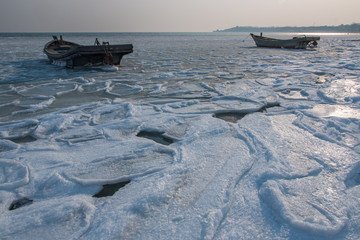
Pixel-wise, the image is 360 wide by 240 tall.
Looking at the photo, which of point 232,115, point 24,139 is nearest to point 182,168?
point 232,115

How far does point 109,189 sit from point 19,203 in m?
0.70

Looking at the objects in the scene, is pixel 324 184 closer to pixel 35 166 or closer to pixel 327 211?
pixel 327 211

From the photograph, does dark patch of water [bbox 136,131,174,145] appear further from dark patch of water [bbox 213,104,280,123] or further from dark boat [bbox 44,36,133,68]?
dark boat [bbox 44,36,133,68]

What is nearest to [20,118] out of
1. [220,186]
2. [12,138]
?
[12,138]

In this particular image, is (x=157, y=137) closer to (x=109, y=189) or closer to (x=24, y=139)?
(x=109, y=189)

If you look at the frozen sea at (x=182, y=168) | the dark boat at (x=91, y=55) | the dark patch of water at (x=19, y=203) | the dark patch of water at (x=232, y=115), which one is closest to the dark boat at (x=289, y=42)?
the dark boat at (x=91, y=55)

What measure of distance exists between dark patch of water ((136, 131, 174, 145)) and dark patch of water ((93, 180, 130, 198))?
0.87 m

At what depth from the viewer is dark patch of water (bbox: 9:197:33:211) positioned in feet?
5.75

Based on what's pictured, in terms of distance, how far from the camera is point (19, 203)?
1794mm

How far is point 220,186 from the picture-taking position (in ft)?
6.20

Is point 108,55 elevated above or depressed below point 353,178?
above

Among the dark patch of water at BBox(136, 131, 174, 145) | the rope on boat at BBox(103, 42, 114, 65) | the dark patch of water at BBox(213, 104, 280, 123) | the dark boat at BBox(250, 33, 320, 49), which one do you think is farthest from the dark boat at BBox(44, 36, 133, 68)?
the dark boat at BBox(250, 33, 320, 49)

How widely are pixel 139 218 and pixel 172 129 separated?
1687 mm

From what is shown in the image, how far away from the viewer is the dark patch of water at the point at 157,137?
9.30 feet
